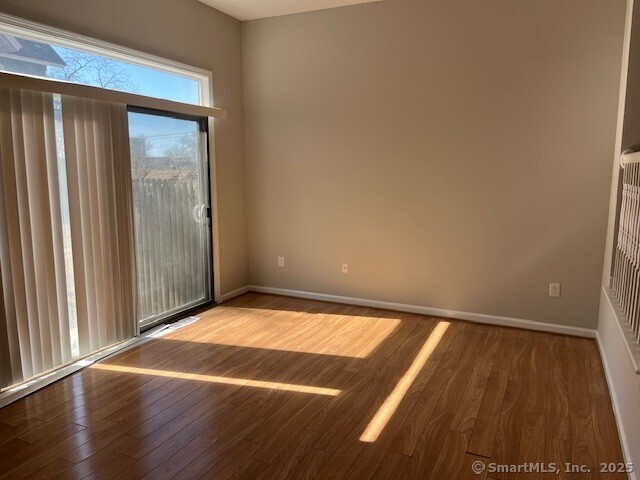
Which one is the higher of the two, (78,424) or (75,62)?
(75,62)

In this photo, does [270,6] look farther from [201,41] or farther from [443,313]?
[443,313]

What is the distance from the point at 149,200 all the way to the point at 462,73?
2.82m

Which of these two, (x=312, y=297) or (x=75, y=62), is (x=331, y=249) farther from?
(x=75, y=62)

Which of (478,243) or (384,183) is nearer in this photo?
(478,243)

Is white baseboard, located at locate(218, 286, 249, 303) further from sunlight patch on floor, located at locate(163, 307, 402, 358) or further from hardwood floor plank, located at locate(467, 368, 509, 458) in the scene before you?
hardwood floor plank, located at locate(467, 368, 509, 458)

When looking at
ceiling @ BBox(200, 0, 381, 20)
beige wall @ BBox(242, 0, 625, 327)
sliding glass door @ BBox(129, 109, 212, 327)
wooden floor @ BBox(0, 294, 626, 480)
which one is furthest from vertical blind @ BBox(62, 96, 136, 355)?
beige wall @ BBox(242, 0, 625, 327)

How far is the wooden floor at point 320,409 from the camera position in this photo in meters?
2.16

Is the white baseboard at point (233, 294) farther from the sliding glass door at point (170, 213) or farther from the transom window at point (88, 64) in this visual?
the transom window at point (88, 64)

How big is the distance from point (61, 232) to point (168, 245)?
3.62 ft

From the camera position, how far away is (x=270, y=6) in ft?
14.1

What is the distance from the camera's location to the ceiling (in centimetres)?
417

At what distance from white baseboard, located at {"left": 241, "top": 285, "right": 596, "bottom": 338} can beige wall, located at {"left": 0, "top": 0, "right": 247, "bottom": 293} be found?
0.59m

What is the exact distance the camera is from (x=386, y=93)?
4199mm

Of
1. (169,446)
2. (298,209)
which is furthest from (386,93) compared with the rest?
(169,446)
